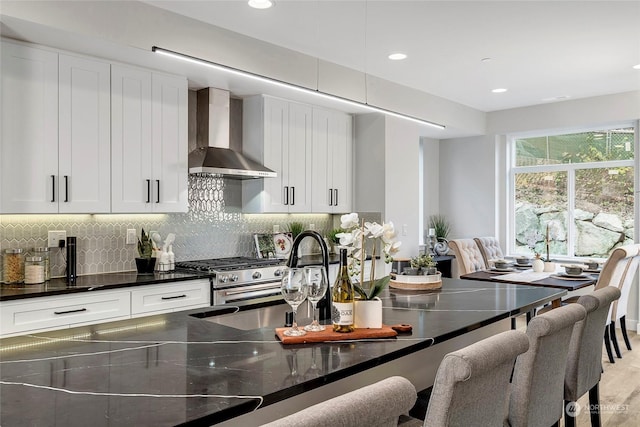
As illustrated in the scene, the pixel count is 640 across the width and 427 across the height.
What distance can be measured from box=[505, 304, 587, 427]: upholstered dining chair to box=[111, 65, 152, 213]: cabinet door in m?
2.79

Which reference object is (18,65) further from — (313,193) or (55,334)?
(313,193)

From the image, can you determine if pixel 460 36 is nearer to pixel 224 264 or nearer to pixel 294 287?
pixel 224 264

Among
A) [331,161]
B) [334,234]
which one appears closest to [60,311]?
[334,234]

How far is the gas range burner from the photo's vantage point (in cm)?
389

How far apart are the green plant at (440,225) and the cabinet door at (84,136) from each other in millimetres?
4997

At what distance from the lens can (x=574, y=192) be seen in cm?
653

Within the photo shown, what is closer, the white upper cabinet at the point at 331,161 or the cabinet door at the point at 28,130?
the cabinet door at the point at 28,130

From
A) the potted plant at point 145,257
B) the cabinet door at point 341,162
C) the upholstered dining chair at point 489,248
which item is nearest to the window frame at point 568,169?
the upholstered dining chair at point 489,248

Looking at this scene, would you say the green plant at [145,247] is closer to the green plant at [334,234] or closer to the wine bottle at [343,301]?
the green plant at [334,234]

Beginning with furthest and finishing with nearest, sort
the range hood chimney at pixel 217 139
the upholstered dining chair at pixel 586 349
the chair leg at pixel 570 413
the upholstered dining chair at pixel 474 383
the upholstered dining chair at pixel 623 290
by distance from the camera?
the upholstered dining chair at pixel 623 290
the range hood chimney at pixel 217 139
the chair leg at pixel 570 413
the upholstered dining chair at pixel 586 349
the upholstered dining chair at pixel 474 383

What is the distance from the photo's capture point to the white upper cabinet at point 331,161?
510 cm

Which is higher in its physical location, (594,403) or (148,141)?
(148,141)

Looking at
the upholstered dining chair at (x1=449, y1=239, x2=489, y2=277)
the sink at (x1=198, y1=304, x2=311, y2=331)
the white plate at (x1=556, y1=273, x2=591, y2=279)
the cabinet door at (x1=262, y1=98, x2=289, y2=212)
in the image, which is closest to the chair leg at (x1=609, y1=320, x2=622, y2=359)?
the white plate at (x1=556, y1=273, x2=591, y2=279)

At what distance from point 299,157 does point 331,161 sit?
1.57 ft
